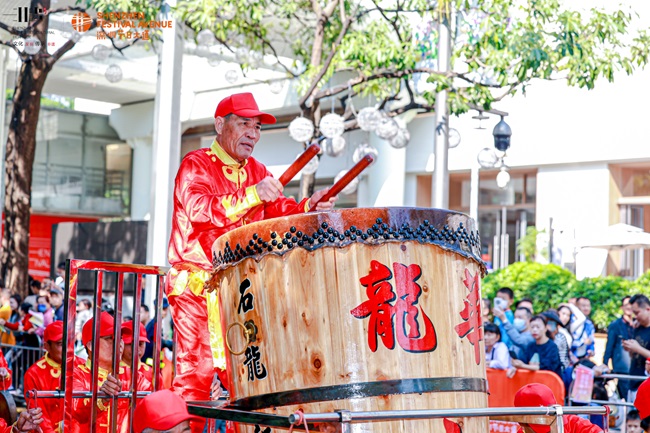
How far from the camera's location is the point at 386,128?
46.3 feet

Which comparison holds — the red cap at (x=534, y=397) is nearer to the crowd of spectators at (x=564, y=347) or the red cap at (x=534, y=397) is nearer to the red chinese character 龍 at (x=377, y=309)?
the red chinese character 龍 at (x=377, y=309)

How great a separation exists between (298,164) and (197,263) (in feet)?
2.83

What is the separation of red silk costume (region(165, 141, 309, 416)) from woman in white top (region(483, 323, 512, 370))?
5.90 m

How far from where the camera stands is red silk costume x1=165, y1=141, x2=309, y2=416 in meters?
4.77

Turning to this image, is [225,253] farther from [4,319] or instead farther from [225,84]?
[225,84]

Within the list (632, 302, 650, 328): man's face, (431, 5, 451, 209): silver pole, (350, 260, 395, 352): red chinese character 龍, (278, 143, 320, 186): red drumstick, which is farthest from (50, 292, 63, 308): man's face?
(350, 260, 395, 352): red chinese character 龍

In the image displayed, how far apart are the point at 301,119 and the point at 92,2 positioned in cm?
314

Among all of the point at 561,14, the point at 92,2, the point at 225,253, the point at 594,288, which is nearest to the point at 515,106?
the point at 594,288

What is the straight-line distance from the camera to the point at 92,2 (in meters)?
13.6

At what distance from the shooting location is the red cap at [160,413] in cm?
412

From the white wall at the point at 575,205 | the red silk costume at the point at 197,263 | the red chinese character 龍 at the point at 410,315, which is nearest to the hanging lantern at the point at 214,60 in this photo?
the white wall at the point at 575,205

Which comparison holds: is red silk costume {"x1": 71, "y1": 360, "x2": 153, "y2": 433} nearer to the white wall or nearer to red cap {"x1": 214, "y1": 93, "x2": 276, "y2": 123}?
red cap {"x1": 214, "y1": 93, "x2": 276, "y2": 123}

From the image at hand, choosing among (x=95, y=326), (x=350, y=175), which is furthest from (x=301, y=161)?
(x=95, y=326)

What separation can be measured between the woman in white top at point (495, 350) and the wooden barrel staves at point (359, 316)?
6589 mm
